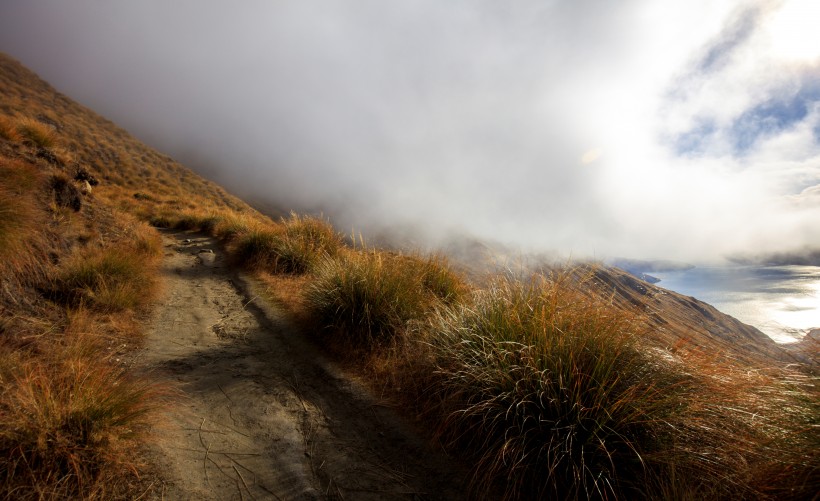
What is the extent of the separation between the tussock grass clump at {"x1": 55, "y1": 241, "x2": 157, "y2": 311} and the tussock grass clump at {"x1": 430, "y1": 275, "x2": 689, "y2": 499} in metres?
5.40

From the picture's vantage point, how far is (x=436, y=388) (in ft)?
12.3

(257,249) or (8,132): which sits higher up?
(8,132)

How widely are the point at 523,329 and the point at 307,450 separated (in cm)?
240

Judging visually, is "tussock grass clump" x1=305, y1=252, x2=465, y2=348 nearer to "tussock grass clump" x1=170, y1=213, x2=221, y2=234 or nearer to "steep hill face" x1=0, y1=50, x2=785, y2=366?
"steep hill face" x1=0, y1=50, x2=785, y2=366

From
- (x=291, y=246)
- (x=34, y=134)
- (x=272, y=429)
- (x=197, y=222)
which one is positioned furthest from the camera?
(x=197, y=222)

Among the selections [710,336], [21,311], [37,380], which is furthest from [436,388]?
[21,311]

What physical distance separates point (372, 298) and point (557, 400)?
3162 mm

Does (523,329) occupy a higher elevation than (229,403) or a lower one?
higher

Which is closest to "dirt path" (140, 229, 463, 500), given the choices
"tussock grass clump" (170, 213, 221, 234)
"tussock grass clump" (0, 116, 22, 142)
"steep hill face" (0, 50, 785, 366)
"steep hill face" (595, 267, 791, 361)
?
"steep hill face" (595, 267, 791, 361)

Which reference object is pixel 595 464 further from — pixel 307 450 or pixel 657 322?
pixel 307 450

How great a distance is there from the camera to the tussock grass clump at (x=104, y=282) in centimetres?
520

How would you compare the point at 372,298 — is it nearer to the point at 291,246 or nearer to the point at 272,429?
the point at 272,429

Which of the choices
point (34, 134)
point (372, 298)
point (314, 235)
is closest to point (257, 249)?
point (314, 235)

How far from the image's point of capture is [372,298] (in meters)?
5.32
